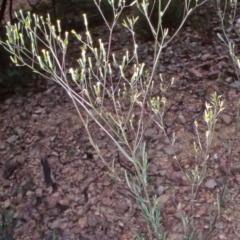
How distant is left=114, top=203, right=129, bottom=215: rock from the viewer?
342cm

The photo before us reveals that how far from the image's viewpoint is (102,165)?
375 cm

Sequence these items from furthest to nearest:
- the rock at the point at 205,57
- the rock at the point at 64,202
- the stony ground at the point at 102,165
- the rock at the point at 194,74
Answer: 1. the rock at the point at 205,57
2. the rock at the point at 194,74
3. the rock at the point at 64,202
4. the stony ground at the point at 102,165

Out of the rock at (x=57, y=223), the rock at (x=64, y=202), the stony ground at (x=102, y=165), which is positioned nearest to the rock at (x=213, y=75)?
the stony ground at (x=102, y=165)

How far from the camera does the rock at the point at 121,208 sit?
3.42m

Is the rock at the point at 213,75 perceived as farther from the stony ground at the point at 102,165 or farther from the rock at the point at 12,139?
the rock at the point at 12,139

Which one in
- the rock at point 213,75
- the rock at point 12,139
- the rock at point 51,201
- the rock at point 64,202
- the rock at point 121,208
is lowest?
the rock at point 121,208

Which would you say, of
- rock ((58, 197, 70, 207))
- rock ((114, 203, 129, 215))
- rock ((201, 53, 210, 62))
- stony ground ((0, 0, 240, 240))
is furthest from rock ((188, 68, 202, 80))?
rock ((58, 197, 70, 207))

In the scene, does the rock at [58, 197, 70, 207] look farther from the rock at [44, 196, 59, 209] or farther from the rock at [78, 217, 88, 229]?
the rock at [78, 217, 88, 229]

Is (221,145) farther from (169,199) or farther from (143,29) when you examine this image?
(143,29)

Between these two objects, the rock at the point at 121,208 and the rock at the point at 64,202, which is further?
the rock at the point at 64,202

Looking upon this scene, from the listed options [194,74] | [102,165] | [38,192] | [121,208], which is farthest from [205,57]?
[38,192]

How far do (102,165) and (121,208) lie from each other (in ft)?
1.38

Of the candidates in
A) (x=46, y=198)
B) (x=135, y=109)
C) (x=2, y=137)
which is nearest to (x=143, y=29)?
(x=135, y=109)

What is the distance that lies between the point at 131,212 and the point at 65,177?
1.98ft
